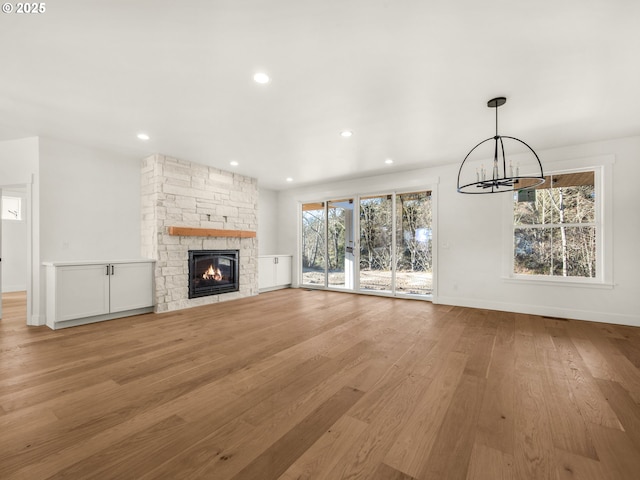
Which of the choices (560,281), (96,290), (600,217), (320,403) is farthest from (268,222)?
(600,217)

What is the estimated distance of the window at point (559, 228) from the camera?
424 cm

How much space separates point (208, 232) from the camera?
521cm

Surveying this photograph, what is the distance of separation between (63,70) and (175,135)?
4.79 feet

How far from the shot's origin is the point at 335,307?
16.1ft

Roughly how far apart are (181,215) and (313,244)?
10.4 ft

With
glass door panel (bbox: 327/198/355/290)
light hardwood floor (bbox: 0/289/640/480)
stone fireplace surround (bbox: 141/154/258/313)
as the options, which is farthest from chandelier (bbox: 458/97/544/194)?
stone fireplace surround (bbox: 141/154/258/313)

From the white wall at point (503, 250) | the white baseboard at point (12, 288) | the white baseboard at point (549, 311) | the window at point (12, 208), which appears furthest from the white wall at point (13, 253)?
the white baseboard at point (549, 311)

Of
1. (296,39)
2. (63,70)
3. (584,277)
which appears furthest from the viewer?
(584,277)

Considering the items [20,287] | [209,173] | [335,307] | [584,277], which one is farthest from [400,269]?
[20,287]

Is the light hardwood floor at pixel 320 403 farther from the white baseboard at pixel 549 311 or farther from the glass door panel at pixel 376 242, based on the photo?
the glass door panel at pixel 376 242

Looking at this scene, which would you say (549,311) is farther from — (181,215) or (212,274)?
(181,215)

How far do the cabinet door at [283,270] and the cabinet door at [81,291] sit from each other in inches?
141

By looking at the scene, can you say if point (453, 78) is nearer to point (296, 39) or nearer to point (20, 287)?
point (296, 39)

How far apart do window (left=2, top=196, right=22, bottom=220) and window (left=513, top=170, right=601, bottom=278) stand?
10.8m
